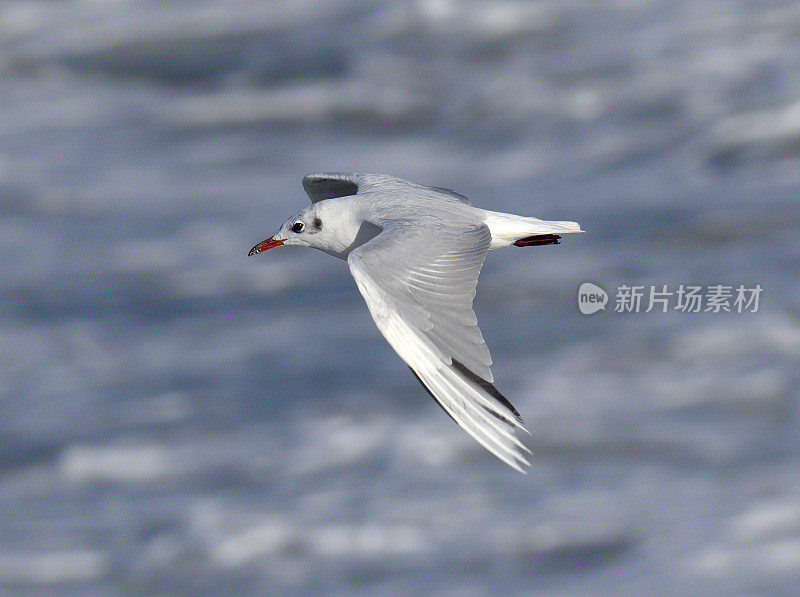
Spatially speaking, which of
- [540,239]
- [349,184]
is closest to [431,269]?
[540,239]

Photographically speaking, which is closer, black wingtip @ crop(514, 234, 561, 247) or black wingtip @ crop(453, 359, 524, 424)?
black wingtip @ crop(453, 359, 524, 424)

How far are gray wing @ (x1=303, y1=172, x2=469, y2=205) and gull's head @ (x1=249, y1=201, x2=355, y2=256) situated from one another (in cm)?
35

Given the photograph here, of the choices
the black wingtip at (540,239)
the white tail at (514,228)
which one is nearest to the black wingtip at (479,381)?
the white tail at (514,228)

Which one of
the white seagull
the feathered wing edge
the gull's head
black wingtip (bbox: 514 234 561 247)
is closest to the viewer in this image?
the feathered wing edge

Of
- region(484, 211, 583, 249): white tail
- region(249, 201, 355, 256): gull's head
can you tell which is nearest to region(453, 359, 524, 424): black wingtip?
region(484, 211, 583, 249): white tail

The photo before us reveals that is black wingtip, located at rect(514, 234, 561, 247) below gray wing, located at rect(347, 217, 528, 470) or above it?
below

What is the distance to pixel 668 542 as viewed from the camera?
15188 mm

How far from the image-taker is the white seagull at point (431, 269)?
211 inches

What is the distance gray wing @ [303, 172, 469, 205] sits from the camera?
7.36 m

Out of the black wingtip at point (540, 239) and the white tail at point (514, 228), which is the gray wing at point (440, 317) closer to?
the white tail at point (514, 228)

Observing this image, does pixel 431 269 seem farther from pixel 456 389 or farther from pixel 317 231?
pixel 317 231

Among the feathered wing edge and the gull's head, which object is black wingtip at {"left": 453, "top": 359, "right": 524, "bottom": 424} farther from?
the gull's head

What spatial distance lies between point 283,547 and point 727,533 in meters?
5.40

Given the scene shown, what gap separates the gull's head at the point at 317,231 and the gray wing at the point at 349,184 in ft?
1.16
